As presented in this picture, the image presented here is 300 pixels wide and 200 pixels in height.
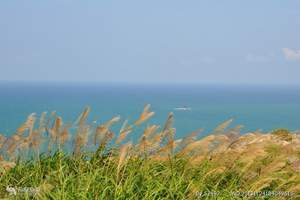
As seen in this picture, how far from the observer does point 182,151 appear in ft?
19.4

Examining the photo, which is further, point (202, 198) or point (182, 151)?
point (182, 151)

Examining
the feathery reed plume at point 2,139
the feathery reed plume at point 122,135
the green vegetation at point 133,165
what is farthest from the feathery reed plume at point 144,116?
the feathery reed plume at point 2,139

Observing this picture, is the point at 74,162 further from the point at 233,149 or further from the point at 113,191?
the point at 233,149

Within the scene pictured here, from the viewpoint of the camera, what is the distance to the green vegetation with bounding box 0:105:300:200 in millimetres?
5406

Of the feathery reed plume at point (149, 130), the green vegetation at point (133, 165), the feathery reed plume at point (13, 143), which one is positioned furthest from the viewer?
the feathery reed plume at point (13, 143)

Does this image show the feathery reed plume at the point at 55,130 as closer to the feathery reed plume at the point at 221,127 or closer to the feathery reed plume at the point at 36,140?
the feathery reed plume at the point at 36,140

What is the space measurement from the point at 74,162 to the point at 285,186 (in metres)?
2.24

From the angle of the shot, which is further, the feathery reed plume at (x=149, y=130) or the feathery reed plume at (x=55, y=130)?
the feathery reed plume at (x=55, y=130)

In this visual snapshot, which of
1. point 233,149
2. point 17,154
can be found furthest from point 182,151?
point 17,154

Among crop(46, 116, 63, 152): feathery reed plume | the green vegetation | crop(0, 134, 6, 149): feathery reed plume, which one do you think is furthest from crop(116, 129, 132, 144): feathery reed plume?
crop(0, 134, 6, 149): feathery reed plume

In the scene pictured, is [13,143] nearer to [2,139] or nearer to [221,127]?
[2,139]

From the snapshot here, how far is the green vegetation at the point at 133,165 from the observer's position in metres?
5.41

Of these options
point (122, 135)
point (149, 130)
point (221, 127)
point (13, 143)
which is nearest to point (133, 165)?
point (122, 135)

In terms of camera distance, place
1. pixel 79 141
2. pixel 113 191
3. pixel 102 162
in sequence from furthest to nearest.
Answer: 1. pixel 102 162
2. pixel 79 141
3. pixel 113 191
